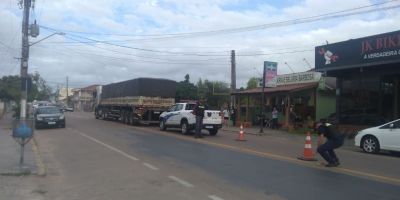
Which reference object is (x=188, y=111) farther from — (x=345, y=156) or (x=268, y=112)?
(x=268, y=112)

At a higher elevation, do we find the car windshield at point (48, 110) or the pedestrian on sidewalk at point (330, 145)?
the car windshield at point (48, 110)

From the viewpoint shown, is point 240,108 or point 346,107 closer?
point 346,107

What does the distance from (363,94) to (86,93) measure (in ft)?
392

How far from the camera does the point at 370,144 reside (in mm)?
18625

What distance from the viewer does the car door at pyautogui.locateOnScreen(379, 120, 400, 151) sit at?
17.6 metres

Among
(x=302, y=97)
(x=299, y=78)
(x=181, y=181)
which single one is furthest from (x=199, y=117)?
(x=299, y=78)

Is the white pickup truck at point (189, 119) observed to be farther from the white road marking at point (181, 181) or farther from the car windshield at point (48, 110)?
the white road marking at point (181, 181)

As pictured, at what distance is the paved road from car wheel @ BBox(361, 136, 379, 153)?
4.94 m

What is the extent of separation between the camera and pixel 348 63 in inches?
1017

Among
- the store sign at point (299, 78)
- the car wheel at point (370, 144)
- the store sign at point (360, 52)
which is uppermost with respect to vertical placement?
the store sign at point (360, 52)

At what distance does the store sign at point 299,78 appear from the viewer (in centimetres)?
3375

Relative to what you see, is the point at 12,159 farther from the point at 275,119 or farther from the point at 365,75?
the point at 275,119

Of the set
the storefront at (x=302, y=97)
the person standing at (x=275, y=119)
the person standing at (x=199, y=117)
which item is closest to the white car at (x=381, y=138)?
the person standing at (x=199, y=117)

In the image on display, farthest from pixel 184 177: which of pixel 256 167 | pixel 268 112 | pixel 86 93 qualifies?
pixel 86 93
